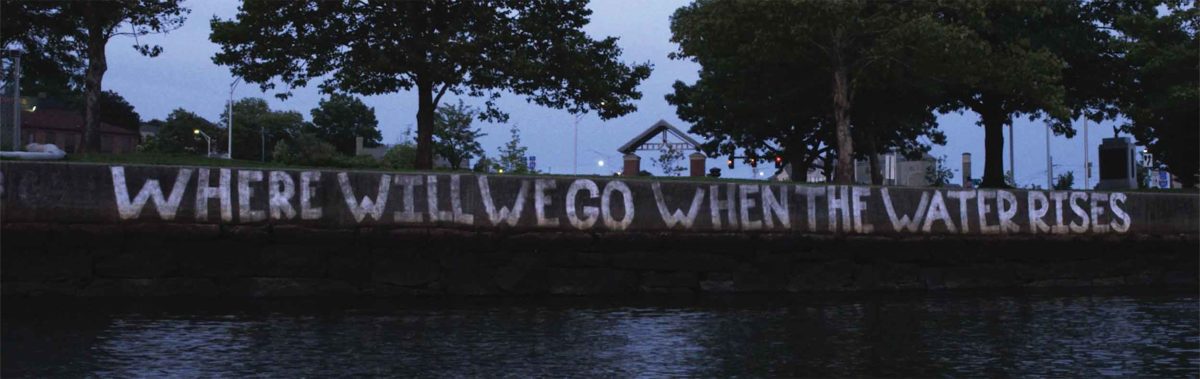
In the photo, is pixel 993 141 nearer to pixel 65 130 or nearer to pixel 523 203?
pixel 523 203

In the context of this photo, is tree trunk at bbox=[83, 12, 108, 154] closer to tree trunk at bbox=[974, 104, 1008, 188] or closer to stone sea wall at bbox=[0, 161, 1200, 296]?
stone sea wall at bbox=[0, 161, 1200, 296]

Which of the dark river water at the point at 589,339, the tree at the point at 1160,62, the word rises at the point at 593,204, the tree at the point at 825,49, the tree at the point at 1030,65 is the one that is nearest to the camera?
the dark river water at the point at 589,339

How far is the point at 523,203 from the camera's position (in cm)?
1631

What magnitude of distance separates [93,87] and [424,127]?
906 cm

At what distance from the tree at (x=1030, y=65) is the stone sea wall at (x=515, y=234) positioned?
9860mm

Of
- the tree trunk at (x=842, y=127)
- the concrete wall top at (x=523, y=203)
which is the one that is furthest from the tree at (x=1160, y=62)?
the concrete wall top at (x=523, y=203)

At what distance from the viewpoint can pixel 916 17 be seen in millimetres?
30188

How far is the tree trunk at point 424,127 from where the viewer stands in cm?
3162

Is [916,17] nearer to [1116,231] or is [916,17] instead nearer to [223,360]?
[1116,231]

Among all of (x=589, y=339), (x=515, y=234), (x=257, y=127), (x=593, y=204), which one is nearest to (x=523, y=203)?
(x=515, y=234)

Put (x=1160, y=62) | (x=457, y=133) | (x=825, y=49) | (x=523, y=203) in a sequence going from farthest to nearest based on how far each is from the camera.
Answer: (x=457, y=133) < (x=1160, y=62) < (x=825, y=49) < (x=523, y=203)

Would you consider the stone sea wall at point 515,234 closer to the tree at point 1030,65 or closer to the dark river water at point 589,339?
the dark river water at point 589,339

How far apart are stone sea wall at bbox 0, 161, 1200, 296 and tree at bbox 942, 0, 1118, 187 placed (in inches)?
388

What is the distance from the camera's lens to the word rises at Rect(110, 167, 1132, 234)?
14.8m
